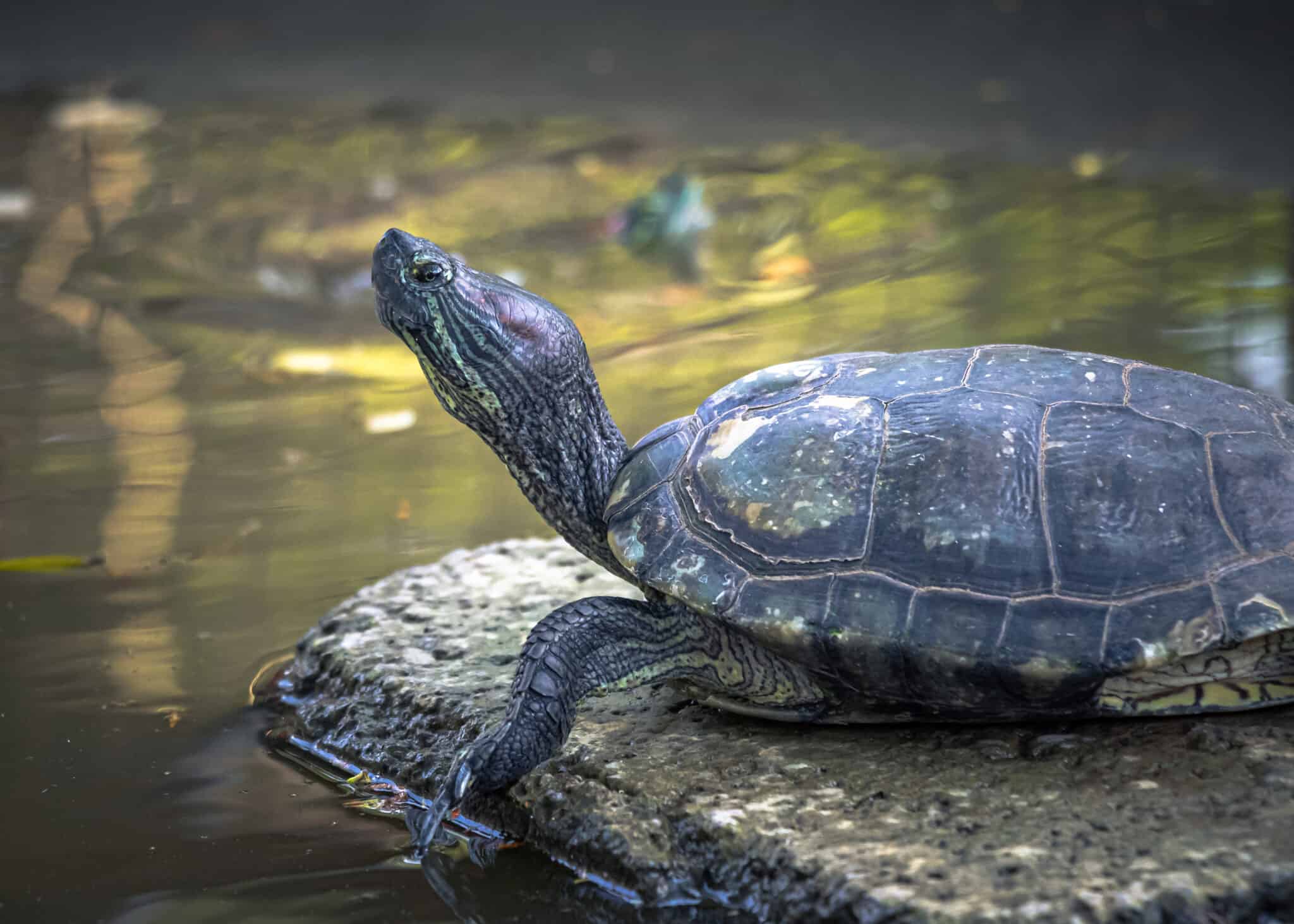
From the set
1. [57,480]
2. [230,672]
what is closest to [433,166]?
[57,480]

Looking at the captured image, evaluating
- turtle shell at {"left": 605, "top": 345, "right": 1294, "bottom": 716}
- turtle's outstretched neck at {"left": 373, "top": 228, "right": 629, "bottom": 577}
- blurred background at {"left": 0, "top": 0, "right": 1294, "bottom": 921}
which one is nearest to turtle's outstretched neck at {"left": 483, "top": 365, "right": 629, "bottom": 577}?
turtle's outstretched neck at {"left": 373, "top": 228, "right": 629, "bottom": 577}

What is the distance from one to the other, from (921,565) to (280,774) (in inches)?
53.7

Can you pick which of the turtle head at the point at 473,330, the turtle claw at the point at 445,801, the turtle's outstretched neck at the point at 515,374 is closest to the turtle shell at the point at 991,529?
the turtle's outstretched neck at the point at 515,374

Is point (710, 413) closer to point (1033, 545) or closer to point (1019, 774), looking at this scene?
point (1033, 545)

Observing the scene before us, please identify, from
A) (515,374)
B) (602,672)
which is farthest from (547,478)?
(602,672)

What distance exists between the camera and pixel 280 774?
2.68 meters

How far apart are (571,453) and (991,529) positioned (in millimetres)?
891

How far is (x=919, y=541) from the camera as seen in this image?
229 centimetres

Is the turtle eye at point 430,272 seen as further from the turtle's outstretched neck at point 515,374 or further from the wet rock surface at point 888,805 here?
the wet rock surface at point 888,805

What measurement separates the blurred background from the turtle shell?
581mm

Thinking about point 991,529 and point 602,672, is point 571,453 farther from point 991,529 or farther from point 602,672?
point 991,529

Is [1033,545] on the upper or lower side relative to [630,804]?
upper

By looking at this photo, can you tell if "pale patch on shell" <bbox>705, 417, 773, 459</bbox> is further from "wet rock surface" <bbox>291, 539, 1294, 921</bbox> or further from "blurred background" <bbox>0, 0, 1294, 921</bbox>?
"blurred background" <bbox>0, 0, 1294, 921</bbox>

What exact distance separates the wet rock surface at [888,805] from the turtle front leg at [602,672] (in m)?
0.08
